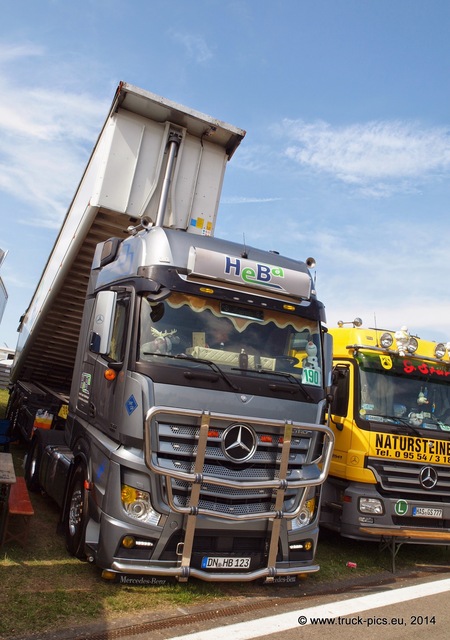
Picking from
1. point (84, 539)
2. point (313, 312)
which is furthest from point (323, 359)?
point (84, 539)

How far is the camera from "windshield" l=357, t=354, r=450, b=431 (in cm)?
681

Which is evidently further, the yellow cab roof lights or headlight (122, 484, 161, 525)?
the yellow cab roof lights

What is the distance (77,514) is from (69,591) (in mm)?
877

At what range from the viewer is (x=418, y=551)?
7.79 metres

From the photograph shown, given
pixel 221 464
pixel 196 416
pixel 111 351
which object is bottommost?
pixel 221 464

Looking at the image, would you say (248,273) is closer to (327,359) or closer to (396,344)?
(327,359)

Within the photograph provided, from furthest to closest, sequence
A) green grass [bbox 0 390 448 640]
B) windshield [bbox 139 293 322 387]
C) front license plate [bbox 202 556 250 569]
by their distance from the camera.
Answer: windshield [bbox 139 293 322 387]
front license plate [bbox 202 556 250 569]
green grass [bbox 0 390 448 640]

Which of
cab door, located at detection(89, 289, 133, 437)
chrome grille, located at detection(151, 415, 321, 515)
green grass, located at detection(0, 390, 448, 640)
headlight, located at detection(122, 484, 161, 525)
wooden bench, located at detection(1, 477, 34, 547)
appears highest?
cab door, located at detection(89, 289, 133, 437)

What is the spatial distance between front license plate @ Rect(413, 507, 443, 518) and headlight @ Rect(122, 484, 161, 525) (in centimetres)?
343

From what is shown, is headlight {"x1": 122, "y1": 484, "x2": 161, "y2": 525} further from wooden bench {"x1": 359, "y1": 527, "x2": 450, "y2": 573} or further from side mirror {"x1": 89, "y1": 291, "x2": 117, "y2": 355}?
wooden bench {"x1": 359, "y1": 527, "x2": 450, "y2": 573}

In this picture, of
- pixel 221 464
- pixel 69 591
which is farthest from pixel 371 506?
pixel 69 591

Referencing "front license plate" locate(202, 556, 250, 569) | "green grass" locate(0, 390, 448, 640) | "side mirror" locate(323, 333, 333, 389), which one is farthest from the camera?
"side mirror" locate(323, 333, 333, 389)

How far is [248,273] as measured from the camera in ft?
17.9

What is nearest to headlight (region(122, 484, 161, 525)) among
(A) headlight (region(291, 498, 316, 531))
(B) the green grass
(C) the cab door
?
(C) the cab door
